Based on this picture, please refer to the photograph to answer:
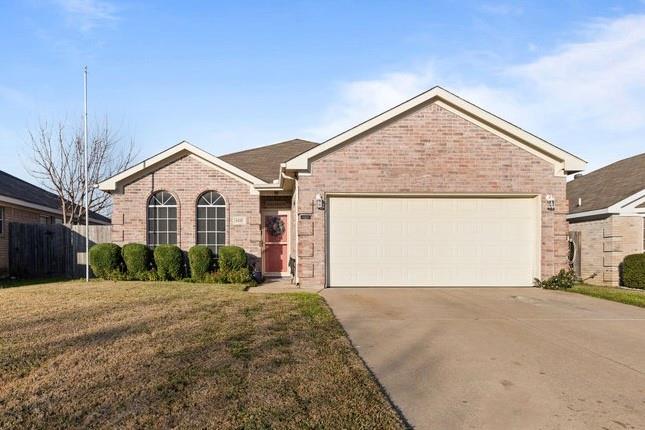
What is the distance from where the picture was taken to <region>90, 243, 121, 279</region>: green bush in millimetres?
14102

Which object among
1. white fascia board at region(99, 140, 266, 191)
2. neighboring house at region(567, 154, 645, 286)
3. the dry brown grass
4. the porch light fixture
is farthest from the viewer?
white fascia board at region(99, 140, 266, 191)

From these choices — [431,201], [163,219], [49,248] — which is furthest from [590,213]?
[49,248]

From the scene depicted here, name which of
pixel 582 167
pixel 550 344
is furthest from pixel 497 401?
pixel 582 167

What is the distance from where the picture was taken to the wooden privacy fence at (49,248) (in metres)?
16.0

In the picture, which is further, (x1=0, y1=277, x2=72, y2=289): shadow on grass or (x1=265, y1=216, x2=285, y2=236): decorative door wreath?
(x1=265, y1=216, x2=285, y2=236): decorative door wreath

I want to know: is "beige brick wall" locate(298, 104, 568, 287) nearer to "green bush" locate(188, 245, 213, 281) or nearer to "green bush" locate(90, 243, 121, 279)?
"green bush" locate(188, 245, 213, 281)

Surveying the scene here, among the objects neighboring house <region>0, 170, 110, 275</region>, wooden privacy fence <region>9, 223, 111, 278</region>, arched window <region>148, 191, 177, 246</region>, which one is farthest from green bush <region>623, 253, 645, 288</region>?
neighboring house <region>0, 170, 110, 275</region>

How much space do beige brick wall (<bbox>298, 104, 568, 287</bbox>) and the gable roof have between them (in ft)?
0.54

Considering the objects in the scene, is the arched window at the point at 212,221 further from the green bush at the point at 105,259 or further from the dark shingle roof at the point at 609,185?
the dark shingle roof at the point at 609,185

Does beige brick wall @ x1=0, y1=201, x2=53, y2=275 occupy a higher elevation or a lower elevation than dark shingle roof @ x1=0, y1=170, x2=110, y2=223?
lower

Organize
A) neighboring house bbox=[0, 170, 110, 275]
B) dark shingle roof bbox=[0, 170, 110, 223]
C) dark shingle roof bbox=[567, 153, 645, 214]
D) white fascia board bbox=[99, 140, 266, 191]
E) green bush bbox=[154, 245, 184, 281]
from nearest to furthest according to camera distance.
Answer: green bush bbox=[154, 245, 184, 281] < white fascia board bbox=[99, 140, 266, 191] < dark shingle roof bbox=[567, 153, 645, 214] < neighboring house bbox=[0, 170, 110, 275] < dark shingle roof bbox=[0, 170, 110, 223]

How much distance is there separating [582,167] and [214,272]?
10.6 m

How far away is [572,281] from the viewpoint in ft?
41.1

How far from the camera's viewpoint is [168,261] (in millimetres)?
13961
